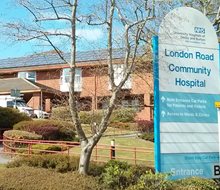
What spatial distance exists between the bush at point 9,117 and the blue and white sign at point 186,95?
2295 cm

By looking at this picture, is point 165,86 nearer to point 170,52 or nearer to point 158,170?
point 170,52

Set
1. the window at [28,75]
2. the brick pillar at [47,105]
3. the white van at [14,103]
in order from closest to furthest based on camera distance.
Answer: the white van at [14,103] → the brick pillar at [47,105] → the window at [28,75]

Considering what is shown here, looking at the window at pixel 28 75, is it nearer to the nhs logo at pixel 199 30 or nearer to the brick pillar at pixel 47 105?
the brick pillar at pixel 47 105

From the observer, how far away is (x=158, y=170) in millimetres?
11109

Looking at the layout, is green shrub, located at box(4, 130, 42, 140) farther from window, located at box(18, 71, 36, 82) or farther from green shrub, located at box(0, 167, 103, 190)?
window, located at box(18, 71, 36, 82)

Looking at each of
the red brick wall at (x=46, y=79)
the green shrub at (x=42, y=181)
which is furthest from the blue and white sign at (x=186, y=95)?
the red brick wall at (x=46, y=79)

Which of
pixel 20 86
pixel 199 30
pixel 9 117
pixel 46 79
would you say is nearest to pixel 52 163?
pixel 199 30

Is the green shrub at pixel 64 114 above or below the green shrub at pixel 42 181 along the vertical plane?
above

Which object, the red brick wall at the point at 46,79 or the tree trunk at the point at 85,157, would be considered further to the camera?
the red brick wall at the point at 46,79

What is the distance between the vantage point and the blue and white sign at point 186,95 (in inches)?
448

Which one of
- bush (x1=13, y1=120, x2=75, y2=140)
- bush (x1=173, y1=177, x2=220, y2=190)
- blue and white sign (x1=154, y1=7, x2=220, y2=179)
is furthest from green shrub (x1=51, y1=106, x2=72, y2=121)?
bush (x1=13, y1=120, x2=75, y2=140)

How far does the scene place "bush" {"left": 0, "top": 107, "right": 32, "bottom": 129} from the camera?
108 feet

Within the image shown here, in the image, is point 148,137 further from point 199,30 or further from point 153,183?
point 153,183

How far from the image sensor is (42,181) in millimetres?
10258
